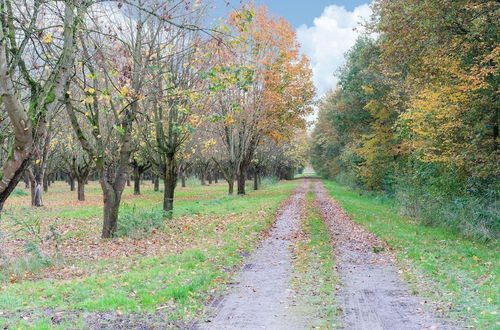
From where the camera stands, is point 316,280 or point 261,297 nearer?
point 261,297

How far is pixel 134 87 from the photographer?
13.4m

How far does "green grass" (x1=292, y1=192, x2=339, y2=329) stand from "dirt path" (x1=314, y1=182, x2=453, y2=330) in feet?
0.64

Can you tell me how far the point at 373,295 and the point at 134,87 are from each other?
9537 mm

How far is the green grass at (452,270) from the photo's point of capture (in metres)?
6.30

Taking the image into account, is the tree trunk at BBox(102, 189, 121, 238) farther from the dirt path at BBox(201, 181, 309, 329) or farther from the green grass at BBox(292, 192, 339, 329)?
the green grass at BBox(292, 192, 339, 329)

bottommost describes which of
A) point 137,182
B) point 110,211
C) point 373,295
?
point 373,295

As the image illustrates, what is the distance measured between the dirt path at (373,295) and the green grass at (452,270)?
0.34 m

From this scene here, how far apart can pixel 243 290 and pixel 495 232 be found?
32.5 ft

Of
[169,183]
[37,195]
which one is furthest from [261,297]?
[37,195]

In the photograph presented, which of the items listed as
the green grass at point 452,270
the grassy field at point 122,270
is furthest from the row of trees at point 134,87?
the green grass at point 452,270

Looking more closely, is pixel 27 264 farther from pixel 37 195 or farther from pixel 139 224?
pixel 37 195

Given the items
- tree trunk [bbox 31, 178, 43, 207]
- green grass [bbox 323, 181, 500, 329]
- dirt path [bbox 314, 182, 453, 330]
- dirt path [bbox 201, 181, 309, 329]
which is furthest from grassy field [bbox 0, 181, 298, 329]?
tree trunk [bbox 31, 178, 43, 207]

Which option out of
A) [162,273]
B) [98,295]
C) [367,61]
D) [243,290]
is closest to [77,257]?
[162,273]

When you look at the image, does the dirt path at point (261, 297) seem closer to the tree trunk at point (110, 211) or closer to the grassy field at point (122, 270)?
the grassy field at point (122, 270)
